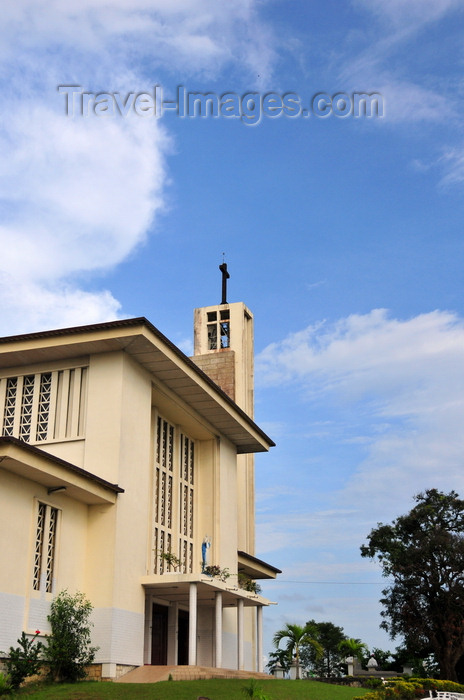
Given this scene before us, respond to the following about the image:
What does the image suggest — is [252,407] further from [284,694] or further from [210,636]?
[284,694]

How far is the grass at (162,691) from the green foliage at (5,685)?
204 mm

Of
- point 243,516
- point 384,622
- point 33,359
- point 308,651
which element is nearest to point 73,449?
point 33,359

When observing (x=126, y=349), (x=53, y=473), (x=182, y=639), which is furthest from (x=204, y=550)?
(x=53, y=473)

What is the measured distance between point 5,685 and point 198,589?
8.63 metres

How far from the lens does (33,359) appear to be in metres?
23.5

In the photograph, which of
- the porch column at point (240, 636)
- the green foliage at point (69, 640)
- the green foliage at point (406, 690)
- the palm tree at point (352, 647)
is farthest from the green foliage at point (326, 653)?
the green foliage at point (69, 640)

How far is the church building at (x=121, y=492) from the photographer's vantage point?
62.4 feet

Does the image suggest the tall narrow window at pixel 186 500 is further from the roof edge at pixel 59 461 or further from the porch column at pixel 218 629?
the roof edge at pixel 59 461

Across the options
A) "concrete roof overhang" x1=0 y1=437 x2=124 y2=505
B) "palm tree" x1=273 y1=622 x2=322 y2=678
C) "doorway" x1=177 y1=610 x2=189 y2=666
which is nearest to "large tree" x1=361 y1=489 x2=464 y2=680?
"palm tree" x1=273 y1=622 x2=322 y2=678

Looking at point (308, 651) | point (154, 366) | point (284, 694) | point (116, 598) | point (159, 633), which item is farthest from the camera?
point (308, 651)

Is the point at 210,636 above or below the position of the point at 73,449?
below

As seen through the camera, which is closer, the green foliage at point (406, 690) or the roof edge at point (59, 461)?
the roof edge at point (59, 461)

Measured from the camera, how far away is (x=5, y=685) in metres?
16.2

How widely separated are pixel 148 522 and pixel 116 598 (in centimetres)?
400
